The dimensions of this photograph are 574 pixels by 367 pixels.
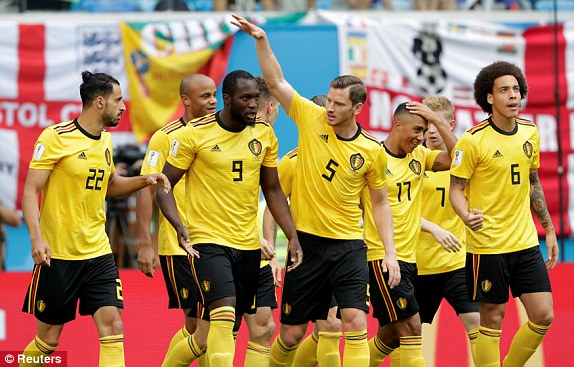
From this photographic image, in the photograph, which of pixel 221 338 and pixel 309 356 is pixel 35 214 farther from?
pixel 309 356

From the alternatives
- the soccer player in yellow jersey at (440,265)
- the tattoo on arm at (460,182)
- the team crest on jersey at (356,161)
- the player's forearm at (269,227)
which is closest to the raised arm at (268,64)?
the team crest on jersey at (356,161)

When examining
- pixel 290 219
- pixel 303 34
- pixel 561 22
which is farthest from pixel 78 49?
pixel 290 219

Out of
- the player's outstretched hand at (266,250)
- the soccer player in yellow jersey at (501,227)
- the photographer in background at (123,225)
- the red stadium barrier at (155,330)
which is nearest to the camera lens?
the player's outstretched hand at (266,250)

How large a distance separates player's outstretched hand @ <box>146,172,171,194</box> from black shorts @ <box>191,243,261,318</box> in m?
0.54

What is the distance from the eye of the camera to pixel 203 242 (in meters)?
8.34

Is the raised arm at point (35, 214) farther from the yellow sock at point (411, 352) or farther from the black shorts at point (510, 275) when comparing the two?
the black shorts at point (510, 275)

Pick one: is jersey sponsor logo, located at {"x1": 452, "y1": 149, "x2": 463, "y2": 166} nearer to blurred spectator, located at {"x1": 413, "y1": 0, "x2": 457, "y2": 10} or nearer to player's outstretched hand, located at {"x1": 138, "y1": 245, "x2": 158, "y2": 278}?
player's outstretched hand, located at {"x1": 138, "y1": 245, "x2": 158, "y2": 278}

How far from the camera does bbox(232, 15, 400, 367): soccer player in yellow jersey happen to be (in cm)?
854

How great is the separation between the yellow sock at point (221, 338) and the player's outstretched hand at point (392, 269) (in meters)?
1.27

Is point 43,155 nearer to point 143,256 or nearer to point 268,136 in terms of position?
point 143,256

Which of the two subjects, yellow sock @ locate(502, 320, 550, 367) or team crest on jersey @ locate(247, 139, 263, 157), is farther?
yellow sock @ locate(502, 320, 550, 367)

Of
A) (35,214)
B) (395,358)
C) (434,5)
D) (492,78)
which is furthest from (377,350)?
(434,5)

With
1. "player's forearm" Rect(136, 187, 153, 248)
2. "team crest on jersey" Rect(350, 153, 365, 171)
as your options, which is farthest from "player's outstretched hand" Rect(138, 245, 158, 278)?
"team crest on jersey" Rect(350, 153, 365, 171)

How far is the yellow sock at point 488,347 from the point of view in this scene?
30.0ft
